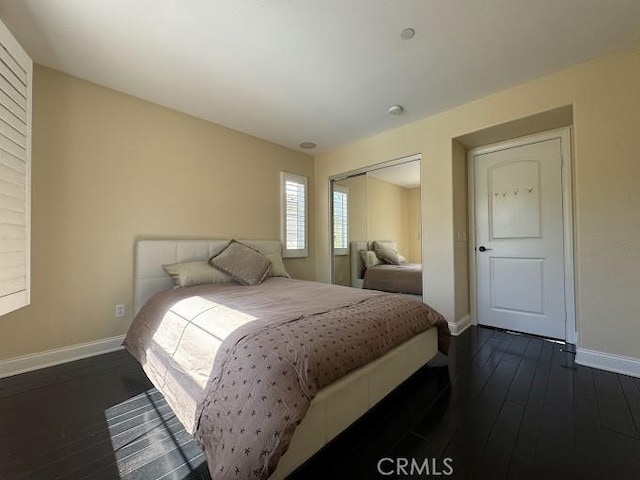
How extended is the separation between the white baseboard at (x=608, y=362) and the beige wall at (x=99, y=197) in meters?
3.73

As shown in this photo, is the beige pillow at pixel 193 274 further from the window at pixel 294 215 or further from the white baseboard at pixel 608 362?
the white baseboard at pixel 608 362

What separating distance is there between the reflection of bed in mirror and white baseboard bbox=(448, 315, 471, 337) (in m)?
0.48

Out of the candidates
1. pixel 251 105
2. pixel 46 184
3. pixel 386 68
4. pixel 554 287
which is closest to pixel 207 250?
pixel 46 184

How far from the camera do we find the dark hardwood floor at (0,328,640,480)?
123 cm

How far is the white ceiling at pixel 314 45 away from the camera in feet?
5.66

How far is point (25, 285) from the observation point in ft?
5.81

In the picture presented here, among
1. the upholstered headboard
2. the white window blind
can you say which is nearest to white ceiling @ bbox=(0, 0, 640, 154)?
the white window blind

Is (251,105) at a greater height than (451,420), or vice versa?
(251,105)

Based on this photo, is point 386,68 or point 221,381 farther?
point 386,68

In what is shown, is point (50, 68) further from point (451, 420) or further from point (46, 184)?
point (451, 420)

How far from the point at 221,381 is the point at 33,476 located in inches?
36.4

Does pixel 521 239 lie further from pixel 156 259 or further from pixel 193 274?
pixel 156 259

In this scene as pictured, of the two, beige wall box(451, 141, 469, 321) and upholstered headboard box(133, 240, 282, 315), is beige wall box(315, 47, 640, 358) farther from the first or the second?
upholstered headboard box(133, 240, 282, 315)

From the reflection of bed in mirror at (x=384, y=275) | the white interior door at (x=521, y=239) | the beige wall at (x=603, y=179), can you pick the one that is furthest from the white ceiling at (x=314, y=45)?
the reflection of bed in mirror at (x=384, y=275)
